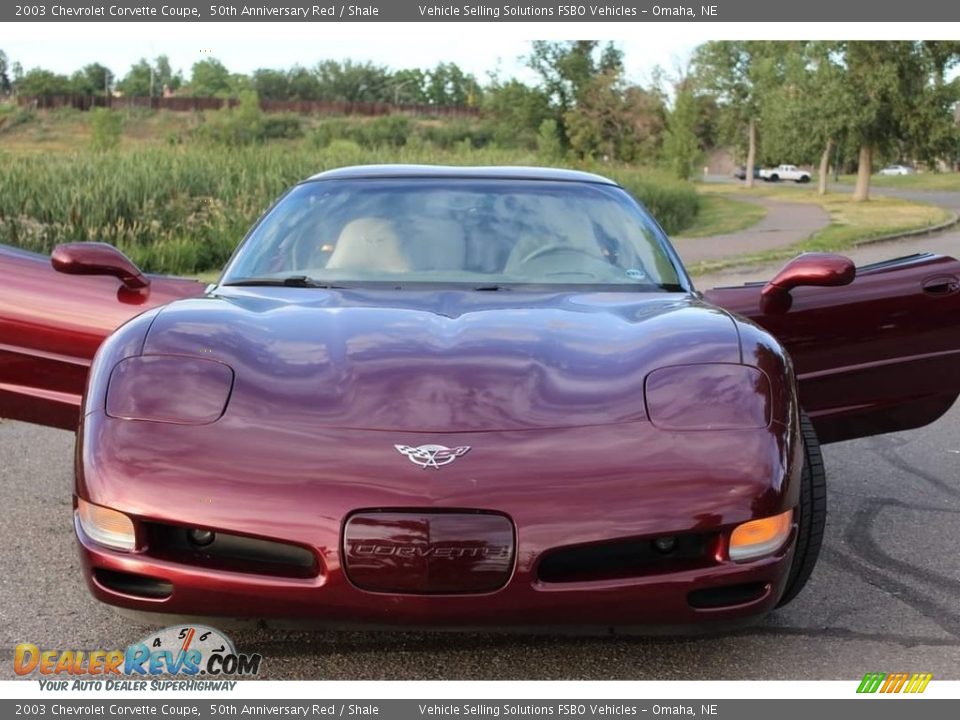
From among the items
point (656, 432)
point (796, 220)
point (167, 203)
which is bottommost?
point (796, 220)

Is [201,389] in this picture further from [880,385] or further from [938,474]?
[938,474]

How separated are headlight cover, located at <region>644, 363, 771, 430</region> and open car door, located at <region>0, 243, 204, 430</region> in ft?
6.27

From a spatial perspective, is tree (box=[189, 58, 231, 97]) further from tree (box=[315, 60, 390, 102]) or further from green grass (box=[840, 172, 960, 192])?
green grass (box=[840, 172, 960, 192])

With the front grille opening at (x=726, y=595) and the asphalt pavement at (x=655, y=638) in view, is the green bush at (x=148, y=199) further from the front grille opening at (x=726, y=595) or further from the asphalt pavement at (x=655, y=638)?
the front grille opening at (x=726, y=595)

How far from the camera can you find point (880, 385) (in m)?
4.49

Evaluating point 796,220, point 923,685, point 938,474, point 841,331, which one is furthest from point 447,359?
point 796,220

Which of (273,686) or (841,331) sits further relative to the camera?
(841,331)

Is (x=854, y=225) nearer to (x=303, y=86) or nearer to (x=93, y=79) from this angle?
(x=303, y=86)

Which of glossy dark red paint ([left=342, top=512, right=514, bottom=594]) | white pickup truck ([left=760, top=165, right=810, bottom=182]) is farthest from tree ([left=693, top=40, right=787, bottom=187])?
glossy dark red paint ([left=342, top=512, right=514, bottom=594])

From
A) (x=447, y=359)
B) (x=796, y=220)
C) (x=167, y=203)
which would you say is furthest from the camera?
(x=796, y=220)

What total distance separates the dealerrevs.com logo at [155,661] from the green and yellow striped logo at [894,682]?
1.58 m

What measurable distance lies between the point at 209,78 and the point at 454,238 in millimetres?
106452

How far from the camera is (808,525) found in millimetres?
3268

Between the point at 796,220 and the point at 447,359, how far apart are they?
29980 millimetres
